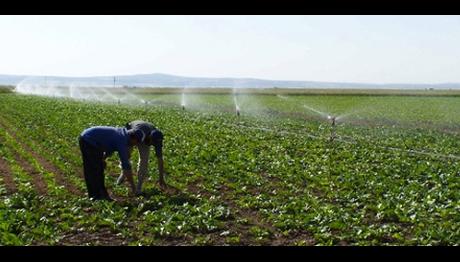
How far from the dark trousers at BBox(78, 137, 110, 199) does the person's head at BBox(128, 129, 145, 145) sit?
546mm

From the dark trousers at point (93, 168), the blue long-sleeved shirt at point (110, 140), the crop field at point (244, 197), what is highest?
the blue long-sleeved shirt at point (110, 140)

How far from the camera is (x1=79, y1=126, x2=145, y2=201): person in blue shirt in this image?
872 centimetres

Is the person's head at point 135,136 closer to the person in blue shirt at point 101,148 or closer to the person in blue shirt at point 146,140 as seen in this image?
the person in blue shirt at point 101,148

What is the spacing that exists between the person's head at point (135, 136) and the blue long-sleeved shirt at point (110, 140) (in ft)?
0.23

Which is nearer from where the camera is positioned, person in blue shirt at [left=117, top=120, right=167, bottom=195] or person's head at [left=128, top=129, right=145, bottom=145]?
person's head at [left=128, top=129, right=145, bottom=145]

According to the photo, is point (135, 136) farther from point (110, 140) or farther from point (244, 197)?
point (244, 197)

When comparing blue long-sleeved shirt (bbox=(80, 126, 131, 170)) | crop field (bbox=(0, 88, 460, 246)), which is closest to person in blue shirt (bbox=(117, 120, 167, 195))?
blue long-sleeved shirt (bbox=(80, 126, 131, 170))

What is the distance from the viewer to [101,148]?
28.8ft

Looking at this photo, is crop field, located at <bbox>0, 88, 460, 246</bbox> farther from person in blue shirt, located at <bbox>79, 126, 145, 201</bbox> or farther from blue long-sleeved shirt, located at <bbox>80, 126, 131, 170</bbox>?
blue long-sleeved shirt, located at <bbox>80, 126, 131, 170</bbox>

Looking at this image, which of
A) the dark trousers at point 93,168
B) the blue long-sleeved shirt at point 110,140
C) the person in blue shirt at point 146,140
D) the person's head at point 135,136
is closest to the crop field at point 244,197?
the dark trousers at point 93,168

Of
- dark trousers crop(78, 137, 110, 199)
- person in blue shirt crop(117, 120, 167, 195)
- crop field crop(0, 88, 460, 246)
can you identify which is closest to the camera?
crop field crop(0, 88, 460, 246)

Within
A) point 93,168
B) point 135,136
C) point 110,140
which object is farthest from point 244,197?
point 93,168

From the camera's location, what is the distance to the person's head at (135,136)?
8859 millimetres

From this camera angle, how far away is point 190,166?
508 inches
